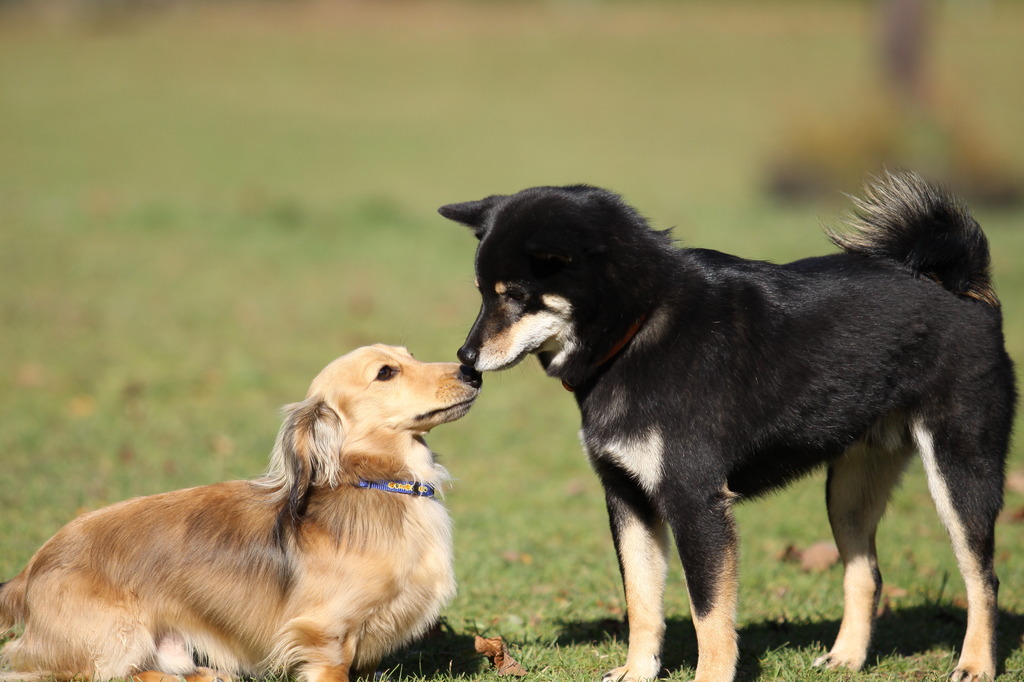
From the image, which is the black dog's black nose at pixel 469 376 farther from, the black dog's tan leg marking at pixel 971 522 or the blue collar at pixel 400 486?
the black dog's tan leg marking at pixel 971 522

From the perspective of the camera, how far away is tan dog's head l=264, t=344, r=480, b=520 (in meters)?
4.49

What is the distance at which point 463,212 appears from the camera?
495 centimetres

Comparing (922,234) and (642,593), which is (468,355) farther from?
(922,234)

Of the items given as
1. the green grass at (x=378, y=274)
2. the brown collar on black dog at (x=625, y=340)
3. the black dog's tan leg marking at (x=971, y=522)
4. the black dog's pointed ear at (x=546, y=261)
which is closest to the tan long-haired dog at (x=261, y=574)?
the green grass at (x=378, y=274)

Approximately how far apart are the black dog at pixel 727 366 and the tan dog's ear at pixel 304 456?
693 mm

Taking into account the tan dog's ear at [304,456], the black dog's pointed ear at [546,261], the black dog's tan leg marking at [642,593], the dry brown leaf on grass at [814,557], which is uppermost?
the black dog's pointed ear at [546,261]

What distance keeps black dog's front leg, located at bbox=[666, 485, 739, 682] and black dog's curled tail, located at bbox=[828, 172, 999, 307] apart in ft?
5.14

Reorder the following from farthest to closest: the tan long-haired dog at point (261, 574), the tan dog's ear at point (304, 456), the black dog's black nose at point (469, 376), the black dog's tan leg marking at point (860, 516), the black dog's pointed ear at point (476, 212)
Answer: the black dog's tan leg marking at point (860, 516) < the black dog's pointed ear at point (476, 212) < the black dog's black nose at point (469, 376) < the tan dog's ear at point (304, 456) < the tan long-haired dog at point (261, 574)

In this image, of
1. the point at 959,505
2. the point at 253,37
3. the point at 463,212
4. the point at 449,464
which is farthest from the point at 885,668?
the point at 253,37

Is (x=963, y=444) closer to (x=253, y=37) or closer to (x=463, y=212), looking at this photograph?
(x=463, y=212)

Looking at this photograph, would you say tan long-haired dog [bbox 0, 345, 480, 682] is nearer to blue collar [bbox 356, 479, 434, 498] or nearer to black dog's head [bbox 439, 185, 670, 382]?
blue collar [bbox 356, 479, 434, 498]

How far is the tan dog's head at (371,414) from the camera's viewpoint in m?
4.49

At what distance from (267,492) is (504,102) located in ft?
115

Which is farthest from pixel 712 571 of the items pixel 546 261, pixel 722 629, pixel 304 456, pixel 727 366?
pixel 304 456
